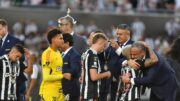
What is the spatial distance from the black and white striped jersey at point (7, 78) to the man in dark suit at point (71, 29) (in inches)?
67.8

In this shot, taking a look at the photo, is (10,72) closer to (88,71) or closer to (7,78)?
(7,78)

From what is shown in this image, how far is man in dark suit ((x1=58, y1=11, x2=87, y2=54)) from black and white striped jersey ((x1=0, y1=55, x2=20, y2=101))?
172 cm

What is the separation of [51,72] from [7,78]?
77cm

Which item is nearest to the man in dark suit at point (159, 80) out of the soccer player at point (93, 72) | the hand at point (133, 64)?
the hand at point (133, 64)

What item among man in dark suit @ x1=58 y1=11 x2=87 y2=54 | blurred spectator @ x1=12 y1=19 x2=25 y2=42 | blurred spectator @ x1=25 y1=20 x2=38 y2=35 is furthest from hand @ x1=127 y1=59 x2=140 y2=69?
blurred spectator @ x1=25 y1=20 x2=38 y2=35

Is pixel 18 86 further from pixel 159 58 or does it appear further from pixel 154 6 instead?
pixel 154 6

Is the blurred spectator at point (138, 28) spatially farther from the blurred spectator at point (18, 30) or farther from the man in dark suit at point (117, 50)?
the man in dark suit at point (117, 50)

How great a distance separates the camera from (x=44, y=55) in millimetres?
12039

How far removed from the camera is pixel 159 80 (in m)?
11.9

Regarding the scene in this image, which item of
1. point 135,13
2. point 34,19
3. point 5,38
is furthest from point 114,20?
point 5,38

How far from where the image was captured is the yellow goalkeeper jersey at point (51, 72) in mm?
11984

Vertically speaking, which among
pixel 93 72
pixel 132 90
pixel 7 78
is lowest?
pixel 132 90

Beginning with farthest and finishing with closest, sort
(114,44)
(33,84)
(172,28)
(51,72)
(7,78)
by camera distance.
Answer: (172,28), (33,84), (114,44), (7,78), (51,72)

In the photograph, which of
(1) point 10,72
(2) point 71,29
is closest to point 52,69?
(1) point 10,72
